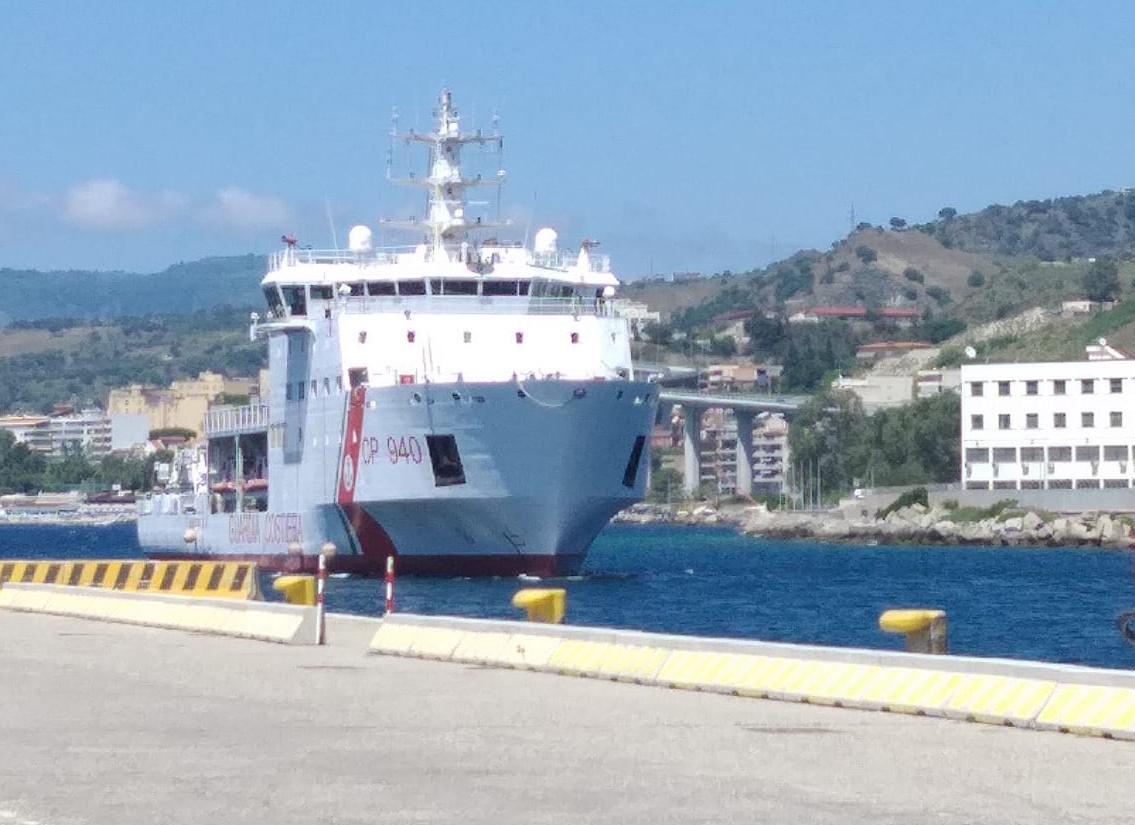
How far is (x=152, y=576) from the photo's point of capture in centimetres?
3030

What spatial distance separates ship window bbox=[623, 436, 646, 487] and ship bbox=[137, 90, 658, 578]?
2.2 inches

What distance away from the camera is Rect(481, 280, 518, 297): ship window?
46719 millimetres

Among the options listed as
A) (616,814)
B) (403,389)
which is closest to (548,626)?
(616,814)

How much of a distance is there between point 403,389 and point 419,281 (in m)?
3.12

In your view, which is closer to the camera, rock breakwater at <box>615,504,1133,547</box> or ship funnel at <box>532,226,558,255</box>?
ship funnel at <box>532,226,558,255</box>

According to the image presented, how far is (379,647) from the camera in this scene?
2148 centimetres

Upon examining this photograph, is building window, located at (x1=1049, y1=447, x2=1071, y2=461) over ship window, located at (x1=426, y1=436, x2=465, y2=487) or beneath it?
beneath

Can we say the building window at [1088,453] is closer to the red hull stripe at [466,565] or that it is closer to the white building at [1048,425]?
the white building at [1048,425]

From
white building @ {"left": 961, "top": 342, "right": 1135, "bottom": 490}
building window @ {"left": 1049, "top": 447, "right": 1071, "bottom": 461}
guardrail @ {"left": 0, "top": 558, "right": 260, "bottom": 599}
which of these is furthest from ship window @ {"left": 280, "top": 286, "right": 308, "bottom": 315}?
building window @ {"left": 1049, "top": 447, "right": 1071, "bottom": 461}

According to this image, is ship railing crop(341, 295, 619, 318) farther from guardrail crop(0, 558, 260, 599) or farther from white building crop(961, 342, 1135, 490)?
white building crop(961, 342, 1135, 490)

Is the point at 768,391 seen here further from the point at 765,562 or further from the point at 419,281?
the point at 419,281

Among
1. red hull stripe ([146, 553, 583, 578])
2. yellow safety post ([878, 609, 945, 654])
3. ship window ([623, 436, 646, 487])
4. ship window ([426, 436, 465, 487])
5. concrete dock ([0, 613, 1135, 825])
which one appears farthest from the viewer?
ship window ([623, 436, 646, 487])

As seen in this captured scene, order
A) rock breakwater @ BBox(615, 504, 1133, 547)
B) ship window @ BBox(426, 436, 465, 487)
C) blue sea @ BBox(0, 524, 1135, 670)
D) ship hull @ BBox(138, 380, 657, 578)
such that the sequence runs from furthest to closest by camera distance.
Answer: rock breakwater @ BBox(615, 504, 1133, 547) < ship window @ BBox(426, 436, 465, 487) < ship hull @ BBox(138, 380, 657, 578) < blue sea @ BBox(0, 524, 1135, 670)

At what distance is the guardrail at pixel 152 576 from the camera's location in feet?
91.7
